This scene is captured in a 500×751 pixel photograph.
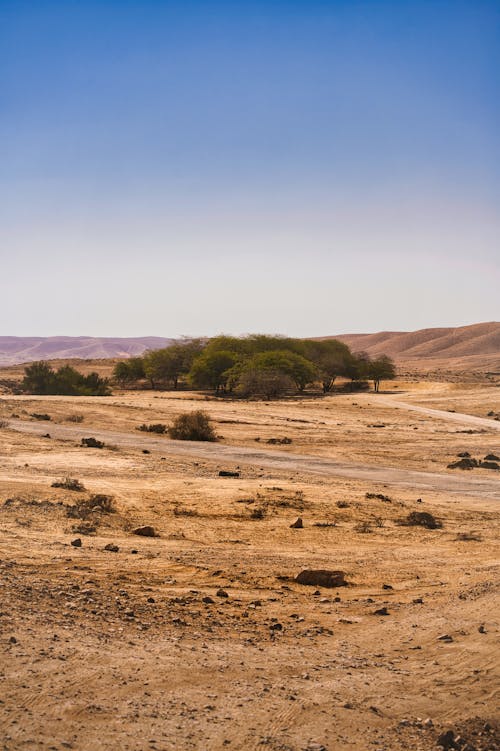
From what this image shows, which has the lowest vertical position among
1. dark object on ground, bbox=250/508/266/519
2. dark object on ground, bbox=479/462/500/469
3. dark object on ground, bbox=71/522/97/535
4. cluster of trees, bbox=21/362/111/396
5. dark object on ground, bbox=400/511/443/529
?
dark object on ground, bbox=479/462/500/469

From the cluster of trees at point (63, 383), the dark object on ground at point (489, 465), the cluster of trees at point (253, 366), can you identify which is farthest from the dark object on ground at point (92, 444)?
the cluster of trees at point (253, 366)

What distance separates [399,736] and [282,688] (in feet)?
3.88

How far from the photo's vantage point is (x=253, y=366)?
66812 mm

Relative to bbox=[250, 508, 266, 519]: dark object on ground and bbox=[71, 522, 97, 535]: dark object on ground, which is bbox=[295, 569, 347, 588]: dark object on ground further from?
bbox=[250, 508, 266, 519]: dark object on ground

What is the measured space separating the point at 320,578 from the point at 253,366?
185 feet

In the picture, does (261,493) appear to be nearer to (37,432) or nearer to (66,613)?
(66,613)

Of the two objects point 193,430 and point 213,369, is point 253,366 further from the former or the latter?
point 193,430

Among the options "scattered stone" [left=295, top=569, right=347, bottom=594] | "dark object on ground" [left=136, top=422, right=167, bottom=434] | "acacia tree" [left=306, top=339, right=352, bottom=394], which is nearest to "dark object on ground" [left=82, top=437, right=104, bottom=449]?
"dark object on ground" [left=136, top=422, right=167, bottom=434]

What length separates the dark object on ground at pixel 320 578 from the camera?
412 inches

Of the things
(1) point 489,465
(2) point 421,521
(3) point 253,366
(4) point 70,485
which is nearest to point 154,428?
(1) point 489,465

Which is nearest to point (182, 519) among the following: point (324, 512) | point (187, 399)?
point (324, 512)

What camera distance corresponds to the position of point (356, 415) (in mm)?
49062

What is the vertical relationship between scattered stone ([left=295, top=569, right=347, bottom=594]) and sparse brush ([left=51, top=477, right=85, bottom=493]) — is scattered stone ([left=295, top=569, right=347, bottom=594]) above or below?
below

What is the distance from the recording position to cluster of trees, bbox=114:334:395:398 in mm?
65812
